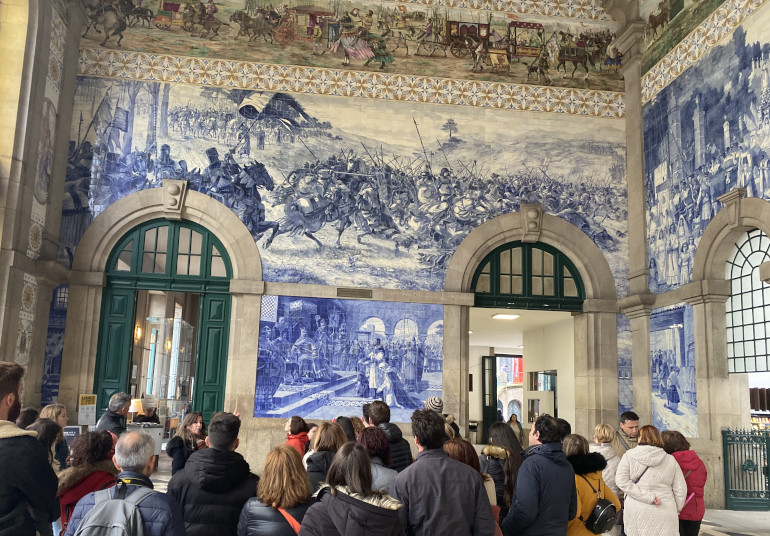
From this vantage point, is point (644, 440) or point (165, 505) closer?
point (165, 505)

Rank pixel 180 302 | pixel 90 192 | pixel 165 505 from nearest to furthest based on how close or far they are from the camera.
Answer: pixel 165 505, pixel 90 192, pixel 180 302

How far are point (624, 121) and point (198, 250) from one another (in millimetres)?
9443

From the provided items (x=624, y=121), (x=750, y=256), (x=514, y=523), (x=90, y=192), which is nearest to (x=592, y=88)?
(x=624, y=121)

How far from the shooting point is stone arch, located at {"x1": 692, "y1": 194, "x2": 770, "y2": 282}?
36.0ft

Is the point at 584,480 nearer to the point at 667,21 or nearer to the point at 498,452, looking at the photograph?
the point at 498,452

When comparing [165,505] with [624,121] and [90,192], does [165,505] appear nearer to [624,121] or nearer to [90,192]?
[90,192]

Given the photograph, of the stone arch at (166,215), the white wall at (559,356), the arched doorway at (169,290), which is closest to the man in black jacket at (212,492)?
the arched doorway at (169,290)

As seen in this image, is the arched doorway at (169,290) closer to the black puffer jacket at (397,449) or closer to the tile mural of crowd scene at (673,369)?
the black puffer jacket at (397,449)

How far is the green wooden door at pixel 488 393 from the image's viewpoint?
23.2 meters

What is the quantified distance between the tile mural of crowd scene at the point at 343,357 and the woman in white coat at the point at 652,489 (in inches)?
308

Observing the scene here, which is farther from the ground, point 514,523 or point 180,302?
point 180,302

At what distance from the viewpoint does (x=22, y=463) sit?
370 cm

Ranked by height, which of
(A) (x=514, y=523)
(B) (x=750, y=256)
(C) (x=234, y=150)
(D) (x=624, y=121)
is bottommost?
(A) (x=514, y=523)

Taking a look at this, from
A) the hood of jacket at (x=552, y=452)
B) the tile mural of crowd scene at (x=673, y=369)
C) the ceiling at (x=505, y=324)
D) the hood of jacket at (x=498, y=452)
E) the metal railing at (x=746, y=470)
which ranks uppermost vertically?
the ceiling at (x=505, y=324)
